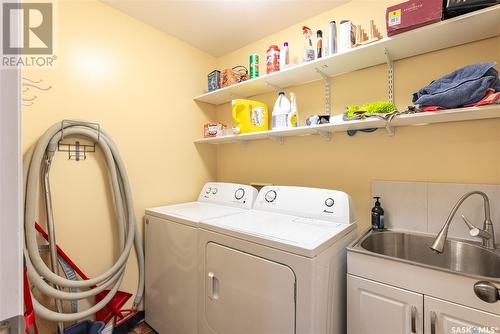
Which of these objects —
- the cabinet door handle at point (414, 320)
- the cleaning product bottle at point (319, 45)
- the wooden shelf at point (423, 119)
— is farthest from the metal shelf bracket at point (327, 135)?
the cabinet door handle at point (414, 320)

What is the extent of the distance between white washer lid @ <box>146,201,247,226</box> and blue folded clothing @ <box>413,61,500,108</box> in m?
1.51

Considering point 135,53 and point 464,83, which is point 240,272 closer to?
point 464,83

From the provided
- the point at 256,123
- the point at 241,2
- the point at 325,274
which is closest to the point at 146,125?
the point at 256,123

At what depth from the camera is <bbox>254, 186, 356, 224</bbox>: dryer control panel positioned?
1.59m

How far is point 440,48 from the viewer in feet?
5.02

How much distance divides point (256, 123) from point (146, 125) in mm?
1024

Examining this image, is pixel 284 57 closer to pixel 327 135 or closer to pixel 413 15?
pixel 327 135

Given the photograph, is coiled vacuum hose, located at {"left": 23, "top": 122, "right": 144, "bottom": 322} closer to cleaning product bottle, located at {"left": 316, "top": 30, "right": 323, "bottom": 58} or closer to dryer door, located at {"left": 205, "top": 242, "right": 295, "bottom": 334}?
dryer door, located at {"left": 205, "top": 242, "right": 295, "bottom": 334}

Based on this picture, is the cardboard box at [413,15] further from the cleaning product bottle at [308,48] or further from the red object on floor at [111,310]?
the red object on floor at [111,310]

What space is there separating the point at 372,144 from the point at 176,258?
1725mm

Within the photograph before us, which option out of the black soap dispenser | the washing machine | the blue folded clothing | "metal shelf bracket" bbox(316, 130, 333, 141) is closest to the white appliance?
the washing machine

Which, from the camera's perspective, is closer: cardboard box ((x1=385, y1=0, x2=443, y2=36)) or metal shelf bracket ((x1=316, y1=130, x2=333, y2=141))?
cardboard box ((x1=385, y1=0, x2=443, y2=36))

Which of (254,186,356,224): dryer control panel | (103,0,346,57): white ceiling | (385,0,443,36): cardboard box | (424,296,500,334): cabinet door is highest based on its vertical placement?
(103,0,346,57): white ceiling

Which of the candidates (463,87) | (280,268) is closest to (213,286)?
(280,268)
